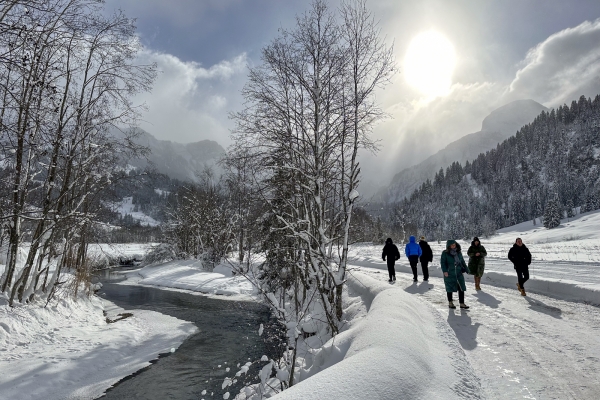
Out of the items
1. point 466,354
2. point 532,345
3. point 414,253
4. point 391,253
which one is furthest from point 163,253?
point 532,345

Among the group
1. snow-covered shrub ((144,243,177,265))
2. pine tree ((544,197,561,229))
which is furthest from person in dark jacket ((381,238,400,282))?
pine tree ((544,197,561,229))

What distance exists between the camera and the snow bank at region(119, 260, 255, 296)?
23.1 meters

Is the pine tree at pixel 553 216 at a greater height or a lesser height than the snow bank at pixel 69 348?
greater

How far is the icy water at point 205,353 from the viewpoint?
7570 mm

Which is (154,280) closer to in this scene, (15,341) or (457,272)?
(15,341)

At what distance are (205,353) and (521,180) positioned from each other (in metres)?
168

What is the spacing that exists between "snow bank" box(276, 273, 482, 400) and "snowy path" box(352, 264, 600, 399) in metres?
0.40

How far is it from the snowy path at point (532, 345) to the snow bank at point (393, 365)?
1.30 feet

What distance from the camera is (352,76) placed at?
7.75 m

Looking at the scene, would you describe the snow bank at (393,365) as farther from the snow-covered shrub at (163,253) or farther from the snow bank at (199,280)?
the snow-covered shrub at (163,253)

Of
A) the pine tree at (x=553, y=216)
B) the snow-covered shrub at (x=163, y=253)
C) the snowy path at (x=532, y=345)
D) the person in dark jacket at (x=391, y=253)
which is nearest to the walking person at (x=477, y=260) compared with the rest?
the snowy path at (x=532, y=345)

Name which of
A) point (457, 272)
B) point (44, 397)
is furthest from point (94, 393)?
point (457, 272)

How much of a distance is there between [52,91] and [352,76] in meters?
5.91

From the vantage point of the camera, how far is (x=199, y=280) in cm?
2627
